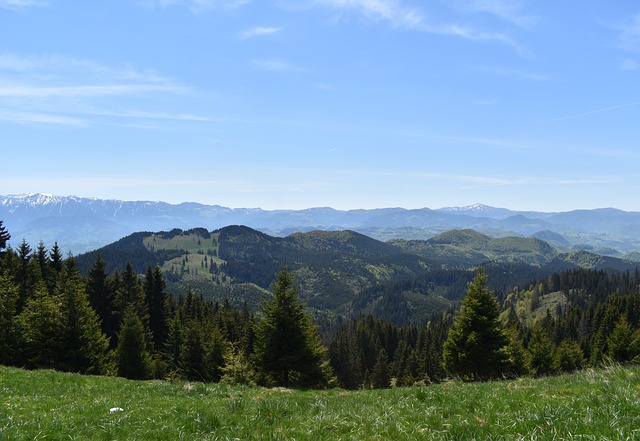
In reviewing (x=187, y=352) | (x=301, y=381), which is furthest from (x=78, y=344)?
(x=301, y=381)

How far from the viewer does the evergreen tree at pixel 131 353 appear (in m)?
43.0

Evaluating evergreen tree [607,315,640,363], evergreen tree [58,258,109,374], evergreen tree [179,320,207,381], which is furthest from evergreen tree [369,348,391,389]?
evergreen tree [58,258,109,374]

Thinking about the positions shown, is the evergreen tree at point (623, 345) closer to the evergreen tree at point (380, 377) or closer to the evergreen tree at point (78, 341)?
the evergreen tree at point (380, 377)

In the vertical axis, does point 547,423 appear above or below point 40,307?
above

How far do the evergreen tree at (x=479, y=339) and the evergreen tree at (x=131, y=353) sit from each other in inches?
1455

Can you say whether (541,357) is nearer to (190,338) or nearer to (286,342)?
(286,342)

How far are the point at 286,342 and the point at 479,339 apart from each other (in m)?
20.1

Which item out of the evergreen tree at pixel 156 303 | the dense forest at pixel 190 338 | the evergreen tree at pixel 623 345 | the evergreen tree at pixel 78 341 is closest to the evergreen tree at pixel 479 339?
the dense forest at pixel 190 338

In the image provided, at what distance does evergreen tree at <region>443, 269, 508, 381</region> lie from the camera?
120 ft

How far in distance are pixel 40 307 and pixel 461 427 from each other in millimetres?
Answer: 44668

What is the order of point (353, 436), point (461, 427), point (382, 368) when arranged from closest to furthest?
point (461, 427) < point (353, 436) < point (382, 368)

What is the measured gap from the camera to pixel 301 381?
3494 centimetres

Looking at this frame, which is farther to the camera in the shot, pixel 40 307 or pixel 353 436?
pixel 40 307

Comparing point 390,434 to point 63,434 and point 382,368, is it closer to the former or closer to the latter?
point 63,434
